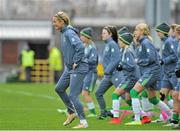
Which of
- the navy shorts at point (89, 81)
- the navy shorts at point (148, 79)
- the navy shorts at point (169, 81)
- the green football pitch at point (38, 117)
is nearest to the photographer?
the green football pitch at point (38, 117)

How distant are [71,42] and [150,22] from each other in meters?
11.1

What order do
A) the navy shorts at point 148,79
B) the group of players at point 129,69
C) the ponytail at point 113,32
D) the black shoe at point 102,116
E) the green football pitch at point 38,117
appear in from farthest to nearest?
the black shoe at point 102,116, the ponytail at point 113,32, the navy shorts at point 148,79, the green football pitch at point 38,117, the group of players at point 129,69

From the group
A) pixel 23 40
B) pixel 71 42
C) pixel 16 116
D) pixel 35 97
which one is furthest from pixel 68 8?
pixel 71 42

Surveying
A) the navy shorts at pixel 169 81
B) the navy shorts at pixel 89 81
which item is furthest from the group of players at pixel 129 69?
the navy shorts at pixel 89 81

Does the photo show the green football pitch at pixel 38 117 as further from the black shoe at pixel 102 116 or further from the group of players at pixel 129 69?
the group of players at pixel 129 69

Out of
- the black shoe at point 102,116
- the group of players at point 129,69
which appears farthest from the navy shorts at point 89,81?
the black shoe at point 102,116

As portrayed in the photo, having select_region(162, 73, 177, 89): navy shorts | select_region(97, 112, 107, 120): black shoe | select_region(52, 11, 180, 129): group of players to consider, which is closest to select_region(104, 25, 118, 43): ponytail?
select_region(52, 11, 180, 129): group of players

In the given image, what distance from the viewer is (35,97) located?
2883 centimetres

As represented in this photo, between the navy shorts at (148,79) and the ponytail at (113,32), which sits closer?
the navy shorts at (148,79)

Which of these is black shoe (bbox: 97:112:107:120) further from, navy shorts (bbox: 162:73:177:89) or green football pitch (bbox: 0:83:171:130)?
navy shorts (bbox: 162:73:177:89)

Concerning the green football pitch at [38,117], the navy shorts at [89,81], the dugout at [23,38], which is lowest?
the dugout at [23,38]

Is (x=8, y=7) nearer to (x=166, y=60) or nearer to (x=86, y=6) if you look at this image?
(x=86, y=6)

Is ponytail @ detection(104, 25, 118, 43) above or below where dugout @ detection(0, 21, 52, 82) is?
above

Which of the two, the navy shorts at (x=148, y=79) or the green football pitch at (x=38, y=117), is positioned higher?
the navy shorts at (x=148, y=79)
